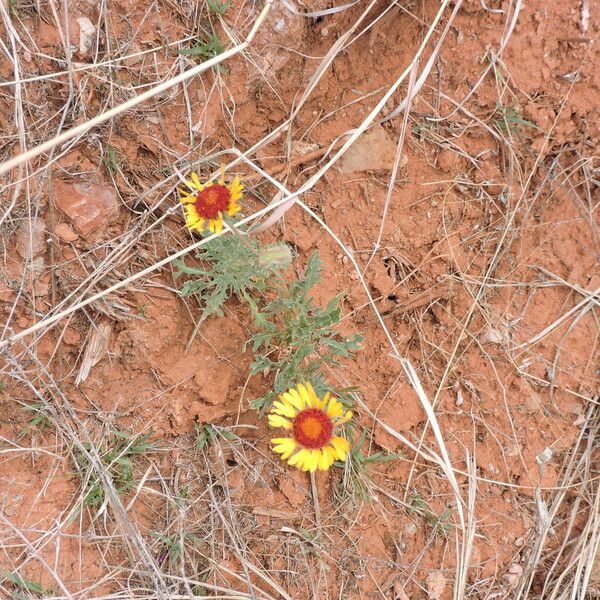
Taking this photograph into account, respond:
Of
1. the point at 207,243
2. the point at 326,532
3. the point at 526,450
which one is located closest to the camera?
the point at 207,243

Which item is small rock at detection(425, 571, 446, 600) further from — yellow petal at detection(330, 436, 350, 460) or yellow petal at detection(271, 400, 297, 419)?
yellow petal at detection(271, 400, 297, 419)

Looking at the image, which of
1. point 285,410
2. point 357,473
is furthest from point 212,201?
point 357,473

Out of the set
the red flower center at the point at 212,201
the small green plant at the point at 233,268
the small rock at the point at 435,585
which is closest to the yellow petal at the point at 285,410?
the small green plant at the point at 233,268

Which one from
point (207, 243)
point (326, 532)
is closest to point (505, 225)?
point (207, 243)

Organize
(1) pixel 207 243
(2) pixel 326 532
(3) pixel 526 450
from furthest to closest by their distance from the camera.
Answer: (3) pixel 526 450
(2) pixel 326 532
(1) pixel 207 243

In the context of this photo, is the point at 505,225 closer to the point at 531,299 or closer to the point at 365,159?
the point at 531,299

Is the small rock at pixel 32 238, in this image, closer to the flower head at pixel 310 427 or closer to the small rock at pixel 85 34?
the small rock at pixel 85 34

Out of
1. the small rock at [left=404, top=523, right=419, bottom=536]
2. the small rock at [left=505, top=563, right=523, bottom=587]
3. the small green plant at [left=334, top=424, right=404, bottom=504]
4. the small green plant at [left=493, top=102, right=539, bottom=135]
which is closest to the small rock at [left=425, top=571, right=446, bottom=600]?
the small rock at [left=404, top=523, right=419, bottom=536]
